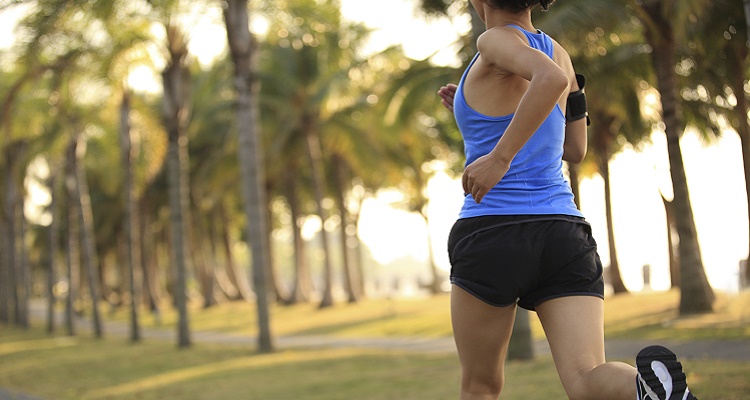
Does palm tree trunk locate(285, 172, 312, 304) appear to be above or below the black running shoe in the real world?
above

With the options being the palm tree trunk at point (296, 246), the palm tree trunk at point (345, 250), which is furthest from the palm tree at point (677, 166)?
the palm tree trunk at point (296, 246)

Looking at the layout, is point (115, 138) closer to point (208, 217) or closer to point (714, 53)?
point (714, 53)

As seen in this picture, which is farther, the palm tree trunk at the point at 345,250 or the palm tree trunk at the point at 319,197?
the palm tree trunk at the point at 345,250

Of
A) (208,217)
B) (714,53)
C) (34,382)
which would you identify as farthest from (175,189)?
(208,217)

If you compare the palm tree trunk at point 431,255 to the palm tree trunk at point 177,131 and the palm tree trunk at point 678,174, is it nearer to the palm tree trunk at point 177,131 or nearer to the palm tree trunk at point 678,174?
the palm tree trunk at point 177,131

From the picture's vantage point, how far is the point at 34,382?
14.0 meters

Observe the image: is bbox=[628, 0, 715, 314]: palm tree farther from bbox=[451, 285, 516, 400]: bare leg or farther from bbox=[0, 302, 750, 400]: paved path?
bbox=[451, 285, 516, 400]: bare leg

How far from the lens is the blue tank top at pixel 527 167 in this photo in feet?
10.3

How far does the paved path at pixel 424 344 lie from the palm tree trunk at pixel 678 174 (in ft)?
9.90

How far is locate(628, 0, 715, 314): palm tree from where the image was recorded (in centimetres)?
1725

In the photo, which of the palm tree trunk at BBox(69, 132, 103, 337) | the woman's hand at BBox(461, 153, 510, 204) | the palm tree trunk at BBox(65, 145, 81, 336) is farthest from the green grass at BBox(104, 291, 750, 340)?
the woman's hand at BBox(461, 153, 510, 204)

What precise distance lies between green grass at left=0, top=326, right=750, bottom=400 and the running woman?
3.96 m

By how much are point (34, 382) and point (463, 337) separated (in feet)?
38.9

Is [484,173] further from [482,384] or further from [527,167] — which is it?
[482,384]
